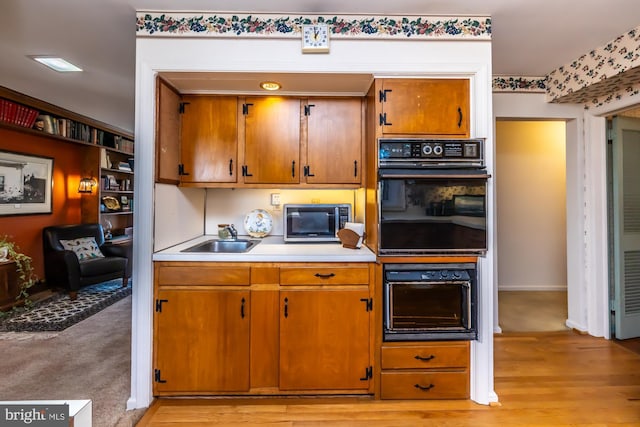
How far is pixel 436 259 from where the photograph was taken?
1.97 metres

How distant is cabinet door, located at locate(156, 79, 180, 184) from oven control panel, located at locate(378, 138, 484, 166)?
4.45ft

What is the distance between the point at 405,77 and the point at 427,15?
388 millimetres

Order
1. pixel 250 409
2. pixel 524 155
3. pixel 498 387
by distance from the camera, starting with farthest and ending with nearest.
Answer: pixel 524 155 → pixel 498 387 → pixel 250 409

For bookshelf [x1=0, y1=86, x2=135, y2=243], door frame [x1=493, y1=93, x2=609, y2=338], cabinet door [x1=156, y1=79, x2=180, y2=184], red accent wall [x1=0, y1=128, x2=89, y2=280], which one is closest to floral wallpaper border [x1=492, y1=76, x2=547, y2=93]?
door frame [x1=493, y1=93, x2=609, y2=338]

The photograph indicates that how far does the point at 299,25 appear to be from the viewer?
1.99 m

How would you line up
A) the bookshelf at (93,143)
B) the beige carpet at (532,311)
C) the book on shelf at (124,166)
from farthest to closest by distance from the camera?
the book on shelf at (124,166), the bookshelf at (93,143), the beige carpet at (532,311)

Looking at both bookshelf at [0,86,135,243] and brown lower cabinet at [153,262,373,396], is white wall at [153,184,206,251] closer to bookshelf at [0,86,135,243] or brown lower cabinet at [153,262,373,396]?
brown lower cabinet at [153,262,373,396]

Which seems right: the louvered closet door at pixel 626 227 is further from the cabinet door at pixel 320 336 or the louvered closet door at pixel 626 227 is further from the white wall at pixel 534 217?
the cabinet door at pixel 320 336

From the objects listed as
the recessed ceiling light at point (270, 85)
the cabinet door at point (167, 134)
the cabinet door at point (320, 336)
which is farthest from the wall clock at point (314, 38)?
the cabinet door at point (320, 336)

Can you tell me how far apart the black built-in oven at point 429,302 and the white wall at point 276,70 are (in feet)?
0.35

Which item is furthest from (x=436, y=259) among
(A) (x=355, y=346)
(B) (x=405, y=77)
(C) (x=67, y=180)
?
(C) (x=67, y=180)

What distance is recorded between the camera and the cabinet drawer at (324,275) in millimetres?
1981

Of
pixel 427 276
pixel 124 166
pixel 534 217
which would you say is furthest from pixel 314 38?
pixel 124 166

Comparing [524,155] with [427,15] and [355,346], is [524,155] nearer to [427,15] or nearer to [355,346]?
[427,15]
